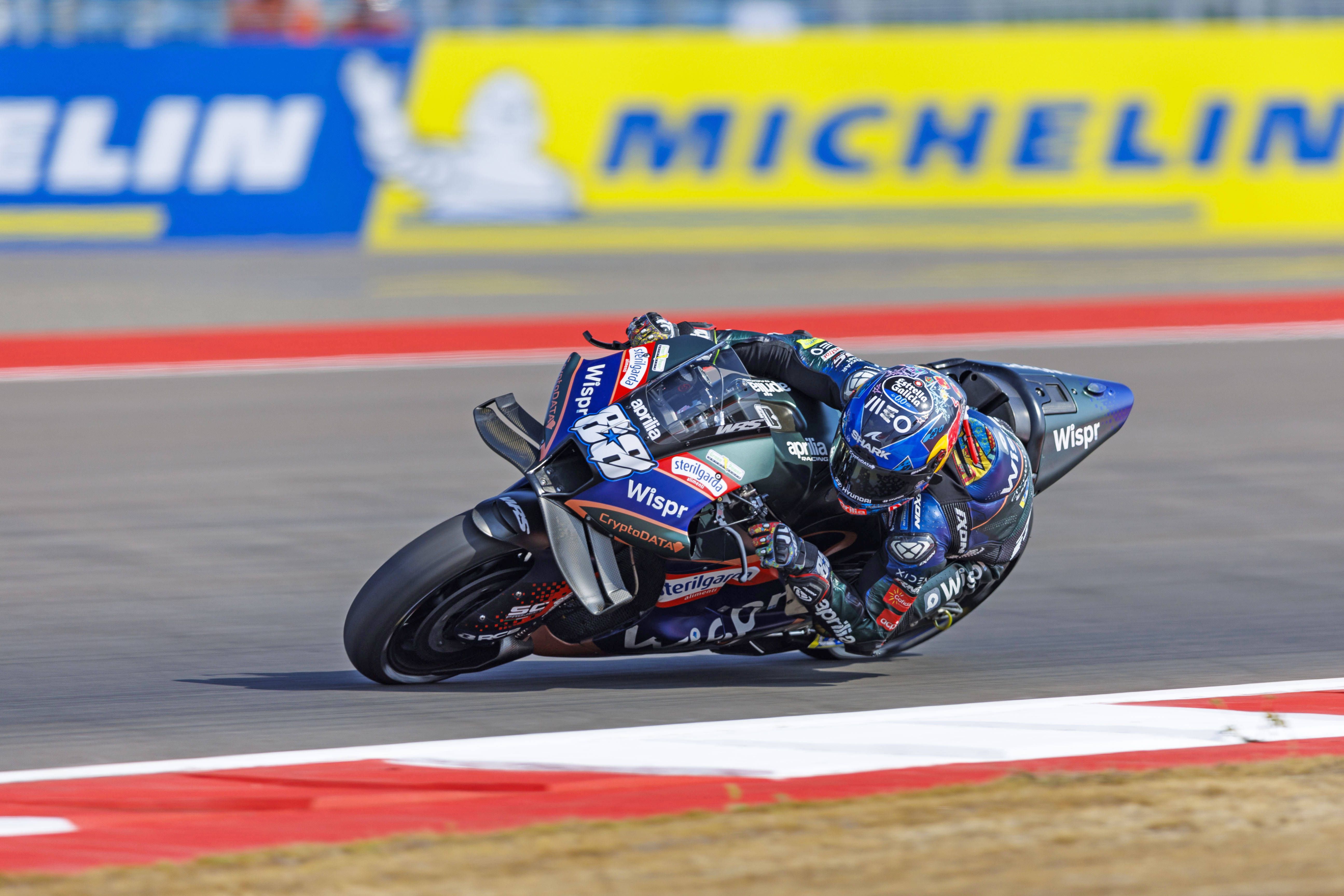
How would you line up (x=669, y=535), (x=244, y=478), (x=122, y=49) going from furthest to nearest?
(x=122, y=49) → (x=244, y=478) → (x=669, y=535)

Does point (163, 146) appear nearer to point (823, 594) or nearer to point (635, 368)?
point (635, 368)

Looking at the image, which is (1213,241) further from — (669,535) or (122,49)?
(669,535)

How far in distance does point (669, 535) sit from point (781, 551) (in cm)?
34

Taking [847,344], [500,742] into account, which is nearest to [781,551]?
[500,742]

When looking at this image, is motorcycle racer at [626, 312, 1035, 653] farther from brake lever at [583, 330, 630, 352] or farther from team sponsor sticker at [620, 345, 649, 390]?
team sponsor sticker at [620, 345, 649, 390]

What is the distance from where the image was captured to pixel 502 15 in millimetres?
17688

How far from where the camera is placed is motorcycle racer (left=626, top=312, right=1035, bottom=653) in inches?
204

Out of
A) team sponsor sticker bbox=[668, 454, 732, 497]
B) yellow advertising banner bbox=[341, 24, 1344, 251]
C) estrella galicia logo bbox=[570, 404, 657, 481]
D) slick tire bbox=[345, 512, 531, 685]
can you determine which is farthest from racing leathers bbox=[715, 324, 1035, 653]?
yellow advertising banner bbox=[341, 24, 1344, 251]

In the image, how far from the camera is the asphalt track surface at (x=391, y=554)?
5582mm

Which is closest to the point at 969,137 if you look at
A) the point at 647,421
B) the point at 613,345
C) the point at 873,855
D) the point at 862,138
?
the point at 862,138

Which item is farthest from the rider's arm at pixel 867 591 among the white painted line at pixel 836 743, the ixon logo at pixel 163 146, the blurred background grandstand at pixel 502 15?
the blurred background grandstand at pixel 502 15

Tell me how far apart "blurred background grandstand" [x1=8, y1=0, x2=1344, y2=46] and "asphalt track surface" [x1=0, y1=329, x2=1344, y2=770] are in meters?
5.98

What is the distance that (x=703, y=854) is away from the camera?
4137 mm

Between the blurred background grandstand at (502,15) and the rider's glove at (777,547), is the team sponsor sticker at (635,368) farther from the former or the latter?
the blurred background grandstand at (502,15)
